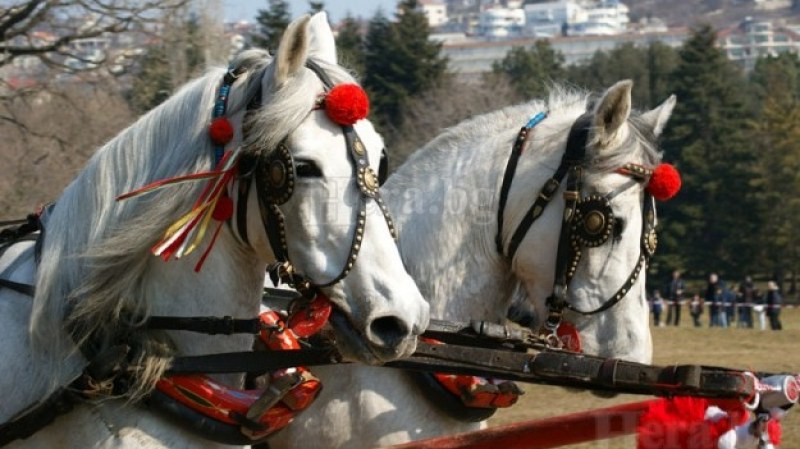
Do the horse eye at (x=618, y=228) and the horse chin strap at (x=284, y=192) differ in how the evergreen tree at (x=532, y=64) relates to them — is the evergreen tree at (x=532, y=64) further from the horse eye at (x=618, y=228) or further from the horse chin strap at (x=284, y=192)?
the horse chin strap at (x=284, y=192)

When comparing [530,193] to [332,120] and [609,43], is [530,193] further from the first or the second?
[609,43]

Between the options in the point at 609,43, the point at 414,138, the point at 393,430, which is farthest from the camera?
the point at 609,43

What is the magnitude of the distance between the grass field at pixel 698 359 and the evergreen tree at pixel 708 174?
736 inches

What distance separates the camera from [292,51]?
13.6 ft

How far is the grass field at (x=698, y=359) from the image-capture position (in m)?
11.7

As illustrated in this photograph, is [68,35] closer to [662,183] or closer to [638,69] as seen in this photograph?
[662,183]

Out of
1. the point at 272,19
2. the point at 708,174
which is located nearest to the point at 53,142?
the point at 272,19

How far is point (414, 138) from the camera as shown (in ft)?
103

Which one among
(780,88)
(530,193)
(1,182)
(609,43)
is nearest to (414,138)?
(1,182)

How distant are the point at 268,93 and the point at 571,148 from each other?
71.7 inches

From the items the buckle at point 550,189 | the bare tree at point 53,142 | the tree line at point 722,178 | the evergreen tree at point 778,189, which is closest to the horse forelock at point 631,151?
the buckle at point 550,189

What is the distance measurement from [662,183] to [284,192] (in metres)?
2.05

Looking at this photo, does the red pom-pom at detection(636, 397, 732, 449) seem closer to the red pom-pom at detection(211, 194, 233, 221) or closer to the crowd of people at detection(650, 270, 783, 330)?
the red pom-pom at detection(211, 194, 233, 221)

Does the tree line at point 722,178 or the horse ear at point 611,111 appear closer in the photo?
the horse ear at point 611,111
